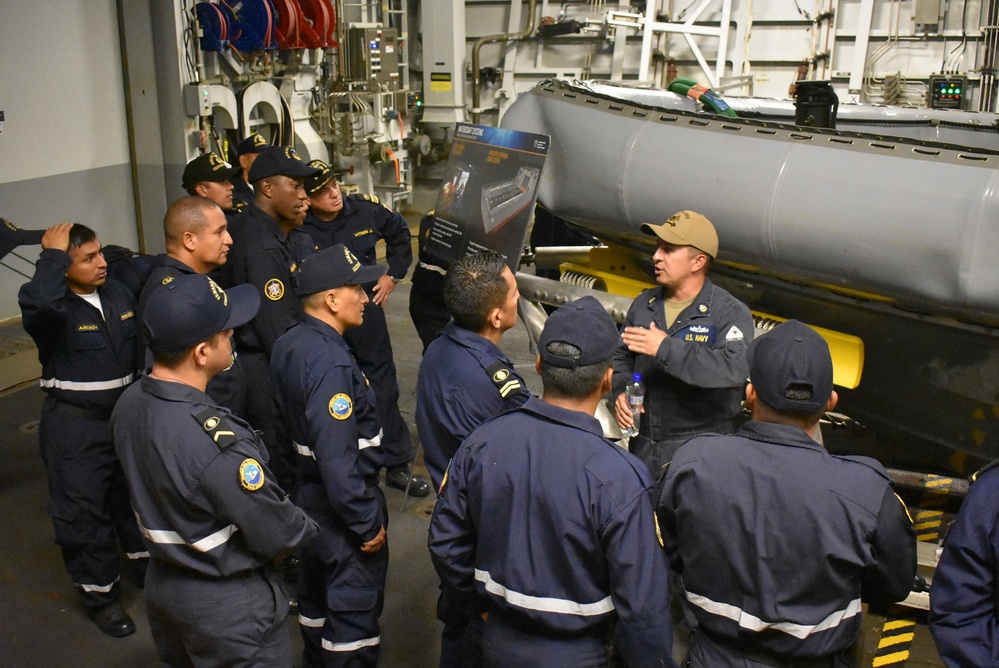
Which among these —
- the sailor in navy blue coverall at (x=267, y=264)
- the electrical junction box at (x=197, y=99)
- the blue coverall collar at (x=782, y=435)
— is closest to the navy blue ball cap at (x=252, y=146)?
the sailor in navy blue coverall at (x=267, y=264)

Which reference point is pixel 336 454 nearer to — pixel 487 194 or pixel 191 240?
pixel 191 240

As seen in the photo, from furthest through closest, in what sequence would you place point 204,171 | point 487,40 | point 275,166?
point 487,40
point 204,171
point 275,166

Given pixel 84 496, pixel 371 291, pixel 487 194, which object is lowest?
pixel 84 496

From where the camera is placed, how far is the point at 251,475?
197 centimetres

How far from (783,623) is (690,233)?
1.41 metres

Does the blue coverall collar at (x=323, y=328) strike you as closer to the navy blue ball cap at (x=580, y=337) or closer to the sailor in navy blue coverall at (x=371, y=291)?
the navy blue ball cap at (x=580, y=337)

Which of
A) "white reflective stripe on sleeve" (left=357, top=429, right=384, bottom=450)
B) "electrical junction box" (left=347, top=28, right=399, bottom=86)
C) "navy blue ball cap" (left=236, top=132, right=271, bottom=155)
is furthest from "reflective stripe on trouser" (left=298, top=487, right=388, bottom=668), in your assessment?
"electrical junction box" (left=347, top=28, right=399, bottom=86)

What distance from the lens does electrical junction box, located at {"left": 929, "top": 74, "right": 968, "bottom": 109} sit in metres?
6.98

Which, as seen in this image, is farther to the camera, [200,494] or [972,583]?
[200,494]

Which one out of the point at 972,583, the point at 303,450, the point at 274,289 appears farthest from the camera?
the point at 274,289

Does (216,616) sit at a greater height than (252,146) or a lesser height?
lesser

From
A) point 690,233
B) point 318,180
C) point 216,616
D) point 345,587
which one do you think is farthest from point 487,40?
point 216,616

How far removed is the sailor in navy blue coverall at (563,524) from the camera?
1.69 metres

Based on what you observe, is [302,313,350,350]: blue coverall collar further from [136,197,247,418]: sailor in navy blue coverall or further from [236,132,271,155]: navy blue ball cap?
[236,132,271,155]: navy blue ball cap
